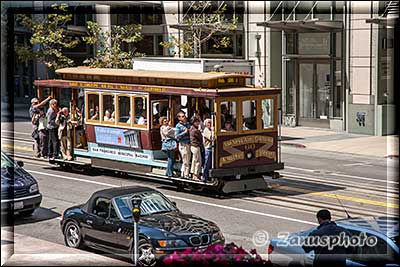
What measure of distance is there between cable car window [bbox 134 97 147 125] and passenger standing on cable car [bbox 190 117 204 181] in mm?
1793

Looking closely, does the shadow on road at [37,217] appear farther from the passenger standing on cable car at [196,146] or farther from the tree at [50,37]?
the tree at [50,37]

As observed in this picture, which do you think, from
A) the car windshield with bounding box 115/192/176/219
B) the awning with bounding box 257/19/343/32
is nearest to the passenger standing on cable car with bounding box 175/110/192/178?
the car windshield with bounding box 115/192/176/219

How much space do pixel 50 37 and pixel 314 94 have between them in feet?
43.9

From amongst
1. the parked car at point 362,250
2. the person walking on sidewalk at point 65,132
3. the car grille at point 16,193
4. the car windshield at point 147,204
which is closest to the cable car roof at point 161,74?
the person walking on sidewalk at point 65,132

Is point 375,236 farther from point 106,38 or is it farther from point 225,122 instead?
point 106,38

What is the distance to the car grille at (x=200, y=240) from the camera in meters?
12.8

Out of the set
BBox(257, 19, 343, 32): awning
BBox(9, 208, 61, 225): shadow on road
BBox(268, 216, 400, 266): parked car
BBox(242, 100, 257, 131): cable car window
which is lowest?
BBox(9, 208, 61, 225): shadow on road

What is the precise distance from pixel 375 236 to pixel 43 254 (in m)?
5.18

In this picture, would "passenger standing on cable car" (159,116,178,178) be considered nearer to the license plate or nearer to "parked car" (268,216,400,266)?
the license plate

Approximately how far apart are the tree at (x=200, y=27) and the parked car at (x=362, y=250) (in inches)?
885

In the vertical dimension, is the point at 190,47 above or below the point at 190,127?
above

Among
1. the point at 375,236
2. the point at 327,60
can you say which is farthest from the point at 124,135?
the point at 327,60

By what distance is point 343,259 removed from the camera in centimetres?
1009

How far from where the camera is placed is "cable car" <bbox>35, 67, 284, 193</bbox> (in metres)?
19.3
